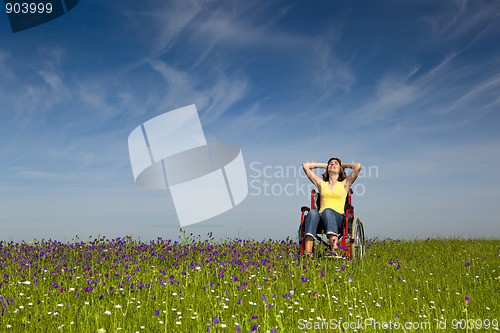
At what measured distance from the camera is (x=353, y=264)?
7383 mm

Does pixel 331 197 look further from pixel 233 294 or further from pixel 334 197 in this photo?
pixel 233 294

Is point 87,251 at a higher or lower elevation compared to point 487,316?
higher

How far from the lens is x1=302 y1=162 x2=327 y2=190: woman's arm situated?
27.6ft

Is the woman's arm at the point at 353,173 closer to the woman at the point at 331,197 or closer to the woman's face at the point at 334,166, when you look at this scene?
the woman at the point at 331,197

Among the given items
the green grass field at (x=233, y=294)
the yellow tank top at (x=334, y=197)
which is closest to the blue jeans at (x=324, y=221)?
the yellow tank top at (x=334, y=197)

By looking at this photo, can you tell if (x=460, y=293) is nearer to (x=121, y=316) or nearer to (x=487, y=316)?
(x=487, y=316)

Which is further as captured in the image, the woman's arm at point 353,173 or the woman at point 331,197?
the woman's arm at point 353,173

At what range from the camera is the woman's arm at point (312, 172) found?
27.6ft

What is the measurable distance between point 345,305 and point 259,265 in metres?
2.60

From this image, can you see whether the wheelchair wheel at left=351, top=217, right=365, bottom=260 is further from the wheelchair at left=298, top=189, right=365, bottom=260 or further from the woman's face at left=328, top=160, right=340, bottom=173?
the woman's face at left=328, top=160, right=340, bottom=173

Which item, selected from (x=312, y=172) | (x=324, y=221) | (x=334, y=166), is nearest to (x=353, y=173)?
(x=334, y=166)

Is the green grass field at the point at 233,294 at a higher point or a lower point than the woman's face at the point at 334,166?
lower

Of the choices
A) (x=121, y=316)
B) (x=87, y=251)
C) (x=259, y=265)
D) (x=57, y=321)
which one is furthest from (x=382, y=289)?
(x=87, y=251)

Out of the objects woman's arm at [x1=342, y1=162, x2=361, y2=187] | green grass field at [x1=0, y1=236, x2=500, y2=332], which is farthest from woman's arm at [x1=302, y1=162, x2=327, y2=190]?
green grass field at [x1=0, y1=236, x2=500, y2=332]
